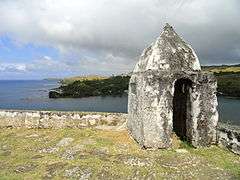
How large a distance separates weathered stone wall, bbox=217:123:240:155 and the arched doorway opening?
122cm

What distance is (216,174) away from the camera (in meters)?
10.9

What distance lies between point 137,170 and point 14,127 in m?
8.21

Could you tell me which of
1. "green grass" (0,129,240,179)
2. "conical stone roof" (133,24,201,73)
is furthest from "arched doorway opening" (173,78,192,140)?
"green grass" (0,129,240,179)

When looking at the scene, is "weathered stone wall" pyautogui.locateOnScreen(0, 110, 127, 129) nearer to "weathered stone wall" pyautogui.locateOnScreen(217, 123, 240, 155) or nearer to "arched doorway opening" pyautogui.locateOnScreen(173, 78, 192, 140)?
"arched doorway opening" pyautogui.locateOnScreen(173, 78, 192, 140)

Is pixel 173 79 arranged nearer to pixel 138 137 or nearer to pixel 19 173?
pixel 138 137

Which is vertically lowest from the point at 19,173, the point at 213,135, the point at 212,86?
the point at 19,173

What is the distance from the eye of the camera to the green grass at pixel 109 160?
1098 centimetres

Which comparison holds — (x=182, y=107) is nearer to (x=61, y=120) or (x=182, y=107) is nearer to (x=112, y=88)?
(x=61, y=120)

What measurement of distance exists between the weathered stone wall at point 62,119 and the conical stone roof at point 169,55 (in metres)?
3.12

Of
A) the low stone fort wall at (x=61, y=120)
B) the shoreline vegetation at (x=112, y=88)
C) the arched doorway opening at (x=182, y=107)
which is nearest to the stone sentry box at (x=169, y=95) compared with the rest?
the arched doorway opening at (x=182, y=107)

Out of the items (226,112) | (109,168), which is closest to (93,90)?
(226,112)

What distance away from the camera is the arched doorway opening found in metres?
14.2

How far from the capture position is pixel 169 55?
1409 cm

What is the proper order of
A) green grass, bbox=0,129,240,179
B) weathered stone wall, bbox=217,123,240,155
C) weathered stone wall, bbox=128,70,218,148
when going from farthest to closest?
weathered stone wall, bbox=128,70,218,148 → weathered stone wall, bbox=217,123,240,155 → green grass, bbox=0,129,240,179
